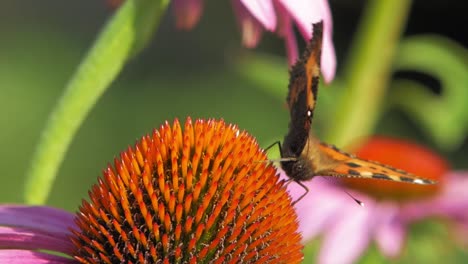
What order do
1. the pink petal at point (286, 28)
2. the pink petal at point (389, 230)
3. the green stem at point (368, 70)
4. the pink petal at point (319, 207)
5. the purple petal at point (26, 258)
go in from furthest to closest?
the green stem at point (368, 70) → the pink petal at point (319, 207) → the pink petal at point (389, 230) → the pink petal at point (286, 28) → the purple petal at point (26, 258)

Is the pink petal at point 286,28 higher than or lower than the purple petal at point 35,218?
higher

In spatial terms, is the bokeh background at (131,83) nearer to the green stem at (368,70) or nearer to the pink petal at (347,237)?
the green stem at (368,70)

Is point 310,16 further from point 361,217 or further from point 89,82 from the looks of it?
point 361,217

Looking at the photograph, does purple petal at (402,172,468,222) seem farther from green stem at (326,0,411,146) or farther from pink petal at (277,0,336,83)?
pink petal at (277,0,336,83)

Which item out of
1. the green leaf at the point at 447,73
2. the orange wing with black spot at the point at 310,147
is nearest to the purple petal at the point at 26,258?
the orange wing with black spot at the point at 310,147

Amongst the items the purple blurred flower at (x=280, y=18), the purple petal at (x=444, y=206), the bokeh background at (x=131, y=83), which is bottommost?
the purple petal at (x=444, y=206)

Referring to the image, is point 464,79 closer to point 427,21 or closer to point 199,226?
point 199,226

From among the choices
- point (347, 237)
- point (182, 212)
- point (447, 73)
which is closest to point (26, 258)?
point (182, 212)
